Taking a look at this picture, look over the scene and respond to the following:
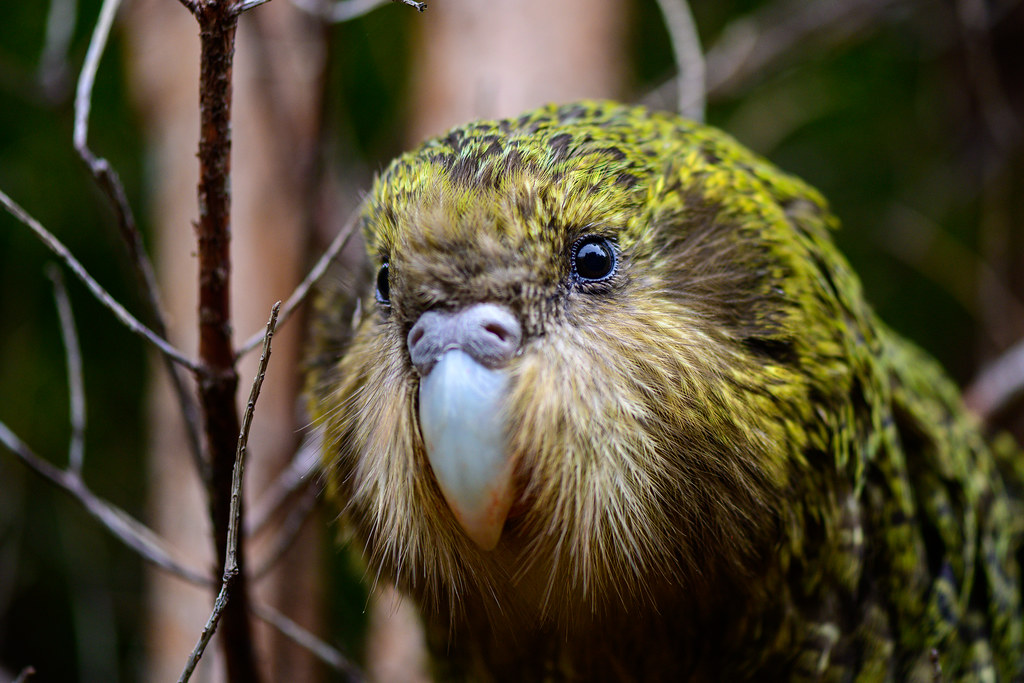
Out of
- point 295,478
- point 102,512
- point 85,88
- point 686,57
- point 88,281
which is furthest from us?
point 686,57

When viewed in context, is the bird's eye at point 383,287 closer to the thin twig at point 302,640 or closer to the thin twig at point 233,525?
the thin twig at point 233,525

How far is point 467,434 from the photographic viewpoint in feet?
3.35

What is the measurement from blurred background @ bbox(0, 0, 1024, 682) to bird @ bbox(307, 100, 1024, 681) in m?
0.38

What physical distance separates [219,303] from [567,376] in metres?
0.46

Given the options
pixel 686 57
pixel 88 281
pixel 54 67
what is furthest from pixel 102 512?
pixel 686 57

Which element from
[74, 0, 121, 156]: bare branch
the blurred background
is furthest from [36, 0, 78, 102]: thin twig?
[74, 0, 121, 156]: bare branch

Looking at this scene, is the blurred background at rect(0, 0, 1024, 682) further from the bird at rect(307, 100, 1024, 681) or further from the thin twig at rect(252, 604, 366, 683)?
the bird at rect(307, 100, 1024, 681)

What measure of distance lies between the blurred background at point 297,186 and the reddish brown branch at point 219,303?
10.4 inches

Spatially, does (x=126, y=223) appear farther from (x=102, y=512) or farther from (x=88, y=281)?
(x=102, y=512)

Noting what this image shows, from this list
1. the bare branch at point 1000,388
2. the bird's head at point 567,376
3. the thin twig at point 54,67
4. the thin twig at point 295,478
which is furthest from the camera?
the bare branch at point 1000,388

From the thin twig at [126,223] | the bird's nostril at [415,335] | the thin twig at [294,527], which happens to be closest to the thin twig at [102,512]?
the thin twig at [294,527]

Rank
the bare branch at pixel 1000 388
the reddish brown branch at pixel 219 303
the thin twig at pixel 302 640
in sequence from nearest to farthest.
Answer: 1. the reddish brown branch at pixel 219 303
2. the thin twig at pixel 302 640
3. the bare branch at pixel 1000 388

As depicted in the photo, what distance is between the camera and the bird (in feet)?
3.45

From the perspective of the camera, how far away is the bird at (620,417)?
3.45 ft
